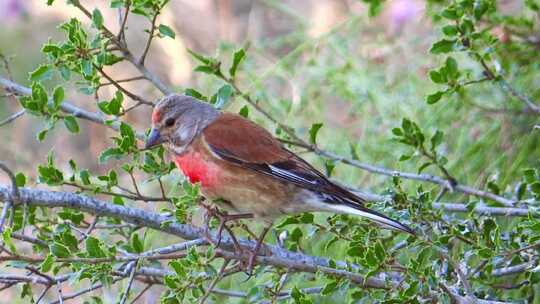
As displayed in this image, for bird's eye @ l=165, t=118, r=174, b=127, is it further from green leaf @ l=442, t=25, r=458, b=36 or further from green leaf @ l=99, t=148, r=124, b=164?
green leaf @ l=442, t=25, r=458, b=36

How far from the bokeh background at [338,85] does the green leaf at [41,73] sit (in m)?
0.22

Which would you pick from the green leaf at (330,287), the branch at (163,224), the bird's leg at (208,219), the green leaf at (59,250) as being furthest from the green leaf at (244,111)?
the green leaf at (59,250)

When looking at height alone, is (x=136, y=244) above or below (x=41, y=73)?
below

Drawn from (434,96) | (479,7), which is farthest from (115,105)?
(479,7)

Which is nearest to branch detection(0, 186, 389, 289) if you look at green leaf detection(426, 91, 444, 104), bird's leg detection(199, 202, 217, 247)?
bird's leg detection(199, 202, 217, 247)

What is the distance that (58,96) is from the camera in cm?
268

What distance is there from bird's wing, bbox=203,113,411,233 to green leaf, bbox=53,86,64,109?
51 cm

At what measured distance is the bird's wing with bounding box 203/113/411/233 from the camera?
289 centimetres

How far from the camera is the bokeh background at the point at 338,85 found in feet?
12.2

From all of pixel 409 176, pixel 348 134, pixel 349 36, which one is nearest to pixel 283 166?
pixel 409 176

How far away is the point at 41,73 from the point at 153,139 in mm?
431

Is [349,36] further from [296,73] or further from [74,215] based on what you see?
[74,215]

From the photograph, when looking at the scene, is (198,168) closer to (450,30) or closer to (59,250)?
(59,250)

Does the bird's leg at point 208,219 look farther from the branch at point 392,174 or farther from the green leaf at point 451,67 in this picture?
the green leaf at point 451,67
